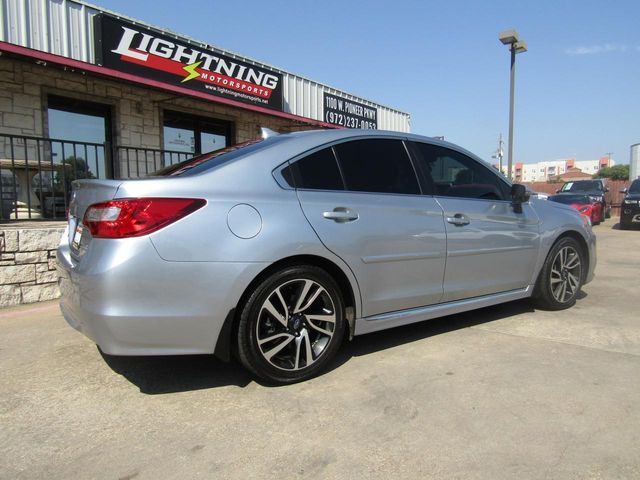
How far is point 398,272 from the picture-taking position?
3.38 metres

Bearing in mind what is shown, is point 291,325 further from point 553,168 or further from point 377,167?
point 553,168

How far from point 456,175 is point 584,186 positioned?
18.0 meters

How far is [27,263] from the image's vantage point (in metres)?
5.09

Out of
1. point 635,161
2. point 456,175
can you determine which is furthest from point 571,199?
point 635,161

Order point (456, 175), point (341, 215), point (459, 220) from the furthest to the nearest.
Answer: point (456, 175) < point (459, 220) < point (341, 215)

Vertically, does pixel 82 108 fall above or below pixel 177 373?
above

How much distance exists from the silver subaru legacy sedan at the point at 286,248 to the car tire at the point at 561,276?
0.54m

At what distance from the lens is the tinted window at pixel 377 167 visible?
3.35 metres

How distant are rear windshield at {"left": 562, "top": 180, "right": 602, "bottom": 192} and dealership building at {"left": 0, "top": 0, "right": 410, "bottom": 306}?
13281mm

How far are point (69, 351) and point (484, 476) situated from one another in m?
3.07

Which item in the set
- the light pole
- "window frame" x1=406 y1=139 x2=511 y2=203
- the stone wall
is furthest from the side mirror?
the light pole

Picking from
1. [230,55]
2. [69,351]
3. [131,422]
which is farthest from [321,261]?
[230,55]

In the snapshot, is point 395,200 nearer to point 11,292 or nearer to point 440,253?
point 440,253

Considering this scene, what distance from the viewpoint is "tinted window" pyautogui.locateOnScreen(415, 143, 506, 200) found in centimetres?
382
